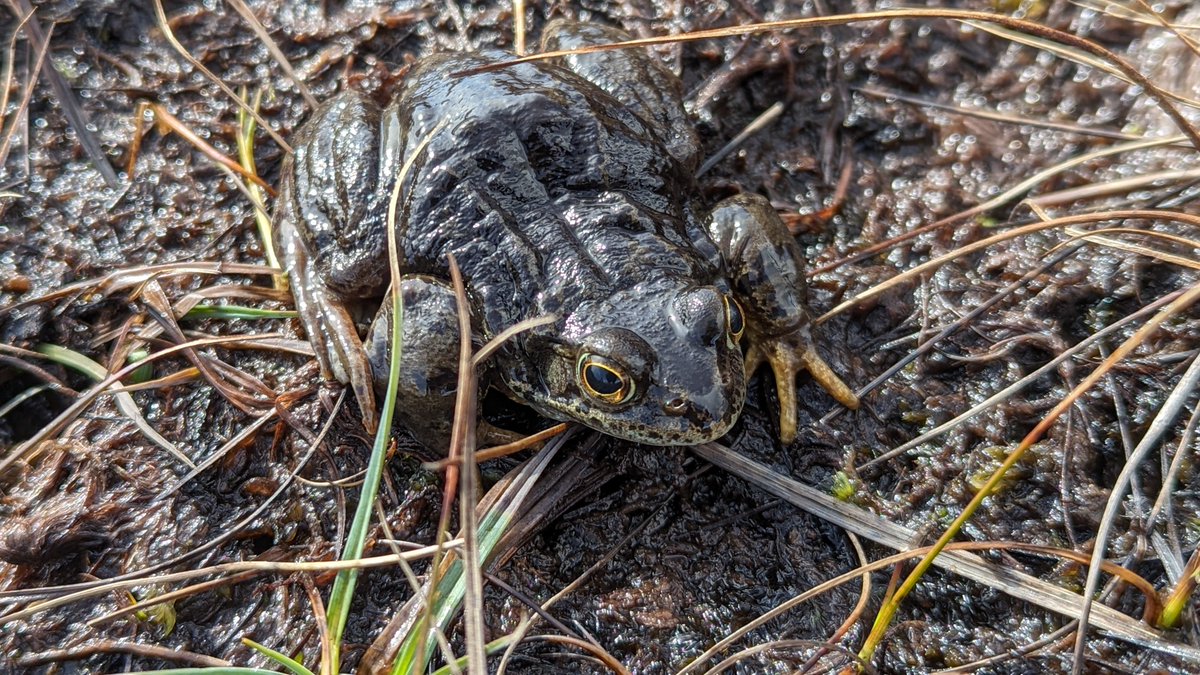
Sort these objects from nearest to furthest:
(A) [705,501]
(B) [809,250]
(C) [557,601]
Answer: (C) [557,601], (A) [705,501], (B) [809,250]

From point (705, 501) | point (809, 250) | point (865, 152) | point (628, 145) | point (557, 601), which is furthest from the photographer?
point (865, 152)

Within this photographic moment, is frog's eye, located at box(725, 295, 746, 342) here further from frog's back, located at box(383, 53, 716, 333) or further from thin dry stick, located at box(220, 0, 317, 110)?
thin dry stick, located at box(220, 0, 317, 110)

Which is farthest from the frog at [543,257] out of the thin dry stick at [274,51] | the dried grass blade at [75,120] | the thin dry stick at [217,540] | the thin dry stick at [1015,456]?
the dried grass blade at [75,120]

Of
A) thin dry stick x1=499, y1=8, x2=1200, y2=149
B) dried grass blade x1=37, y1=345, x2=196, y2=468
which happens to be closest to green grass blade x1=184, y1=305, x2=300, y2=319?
dried grass blade x1=37, y1=345, x2=196, y2=468

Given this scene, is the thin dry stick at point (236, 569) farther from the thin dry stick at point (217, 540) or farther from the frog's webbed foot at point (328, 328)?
the frog's webbed foot at point (328, 328)

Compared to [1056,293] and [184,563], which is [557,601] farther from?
[1056,293]

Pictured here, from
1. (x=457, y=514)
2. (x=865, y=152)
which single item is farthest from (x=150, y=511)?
(x=865, y=152)

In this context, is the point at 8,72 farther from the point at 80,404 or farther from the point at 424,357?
the point at 424,357

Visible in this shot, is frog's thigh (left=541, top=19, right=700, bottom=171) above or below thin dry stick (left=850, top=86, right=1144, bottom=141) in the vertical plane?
above
